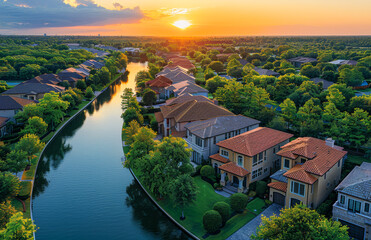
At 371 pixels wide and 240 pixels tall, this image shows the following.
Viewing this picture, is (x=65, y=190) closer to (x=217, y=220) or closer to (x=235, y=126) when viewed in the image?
(x=217, y=220)

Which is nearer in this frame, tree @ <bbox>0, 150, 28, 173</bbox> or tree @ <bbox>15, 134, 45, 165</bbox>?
tree @ <bbox>0, 150, 28, 173</bbox>

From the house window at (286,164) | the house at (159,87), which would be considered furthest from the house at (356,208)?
the house at (159,87)

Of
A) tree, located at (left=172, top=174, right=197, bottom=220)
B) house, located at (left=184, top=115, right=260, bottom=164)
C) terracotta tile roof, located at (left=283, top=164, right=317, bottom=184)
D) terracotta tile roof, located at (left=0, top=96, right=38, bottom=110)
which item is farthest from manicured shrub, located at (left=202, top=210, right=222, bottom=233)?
terracotta tile roof, located at (left=0, top=96, right=38, bottom=110)

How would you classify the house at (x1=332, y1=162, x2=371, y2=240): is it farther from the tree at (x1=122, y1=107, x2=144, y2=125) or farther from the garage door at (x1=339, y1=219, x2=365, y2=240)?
the tree at (x1=122, y1=107, x2=144, y2=125)

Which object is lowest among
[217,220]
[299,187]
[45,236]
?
[45,236]

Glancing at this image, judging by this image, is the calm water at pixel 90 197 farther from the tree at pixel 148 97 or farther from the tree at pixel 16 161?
the tree at pixel 148 97

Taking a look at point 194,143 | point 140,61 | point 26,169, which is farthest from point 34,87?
point 140,61
